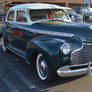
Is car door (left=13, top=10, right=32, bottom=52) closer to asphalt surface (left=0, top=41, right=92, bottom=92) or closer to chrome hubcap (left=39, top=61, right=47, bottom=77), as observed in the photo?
asphalt surface (left=0, top=41, right=92, bottom=92)

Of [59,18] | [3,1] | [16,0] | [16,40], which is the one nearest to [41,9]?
[59,18]

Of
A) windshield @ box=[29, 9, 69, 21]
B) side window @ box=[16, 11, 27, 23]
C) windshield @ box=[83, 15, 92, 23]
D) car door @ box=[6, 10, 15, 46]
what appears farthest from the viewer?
windshield @ box=[83, 15, 92, 23]

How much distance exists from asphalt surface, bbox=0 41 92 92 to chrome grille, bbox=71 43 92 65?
0.64 m

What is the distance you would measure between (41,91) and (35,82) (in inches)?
19.7

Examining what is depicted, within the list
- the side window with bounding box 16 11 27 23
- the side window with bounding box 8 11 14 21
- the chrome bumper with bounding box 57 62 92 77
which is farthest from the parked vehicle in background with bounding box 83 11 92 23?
the chrome bumper with bounding box 57 62 92 77

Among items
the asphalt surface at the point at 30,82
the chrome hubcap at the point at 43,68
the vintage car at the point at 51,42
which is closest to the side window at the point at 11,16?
the vintage car at the point at 51,42

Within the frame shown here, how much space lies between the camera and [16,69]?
17.3ft

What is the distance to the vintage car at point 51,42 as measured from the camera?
3.69 m

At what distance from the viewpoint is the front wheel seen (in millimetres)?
3895

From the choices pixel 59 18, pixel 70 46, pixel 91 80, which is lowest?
pixel 91 80

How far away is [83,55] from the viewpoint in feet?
12.4

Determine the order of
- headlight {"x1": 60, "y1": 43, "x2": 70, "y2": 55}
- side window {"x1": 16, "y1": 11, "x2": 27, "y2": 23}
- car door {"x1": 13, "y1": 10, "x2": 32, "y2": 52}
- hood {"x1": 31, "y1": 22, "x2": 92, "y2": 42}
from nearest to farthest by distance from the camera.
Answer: headlight {"x1": 60, "y1": 43, "x2": 70, "y2": 55} → hood {"x1": 31, "y1": 22, "x2": 92, "y2": 42} → car door {"x1": 13, "y1": 10, "x2": 32, "y2": 52} → side window {"x1": 16, "y1": 11, "x2": 27, "y2": 23}

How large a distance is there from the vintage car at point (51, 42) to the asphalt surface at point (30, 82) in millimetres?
232

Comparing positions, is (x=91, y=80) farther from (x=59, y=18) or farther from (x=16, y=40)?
(x=16, y=40)
